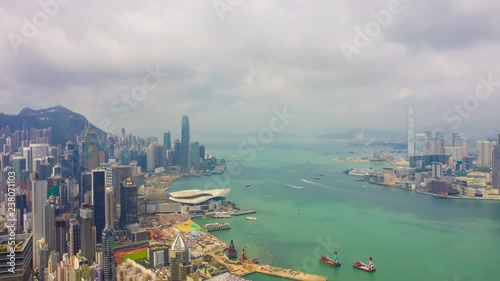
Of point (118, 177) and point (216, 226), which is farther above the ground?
point (118, 177)

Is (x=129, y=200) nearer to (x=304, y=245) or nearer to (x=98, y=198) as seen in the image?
(x=98, y=198)

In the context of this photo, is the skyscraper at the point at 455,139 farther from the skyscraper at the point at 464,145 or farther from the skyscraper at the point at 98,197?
the skyscraper at the point at 98,197

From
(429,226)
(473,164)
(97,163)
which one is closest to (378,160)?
(473,164)

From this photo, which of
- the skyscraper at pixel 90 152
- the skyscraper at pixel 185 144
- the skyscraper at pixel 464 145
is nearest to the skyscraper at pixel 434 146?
the skyscraper at pixel 464 145

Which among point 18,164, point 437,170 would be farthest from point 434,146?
point 18,164

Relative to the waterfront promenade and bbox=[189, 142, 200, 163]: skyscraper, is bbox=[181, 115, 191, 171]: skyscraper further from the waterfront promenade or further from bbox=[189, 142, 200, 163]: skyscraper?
the waterfront promenade

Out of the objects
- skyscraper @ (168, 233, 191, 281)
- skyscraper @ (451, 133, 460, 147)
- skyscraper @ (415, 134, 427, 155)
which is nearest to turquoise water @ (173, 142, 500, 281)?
skyscraper @ (168, 233, 191, 281)

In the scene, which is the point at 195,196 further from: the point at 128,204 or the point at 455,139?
the point at 455,139
